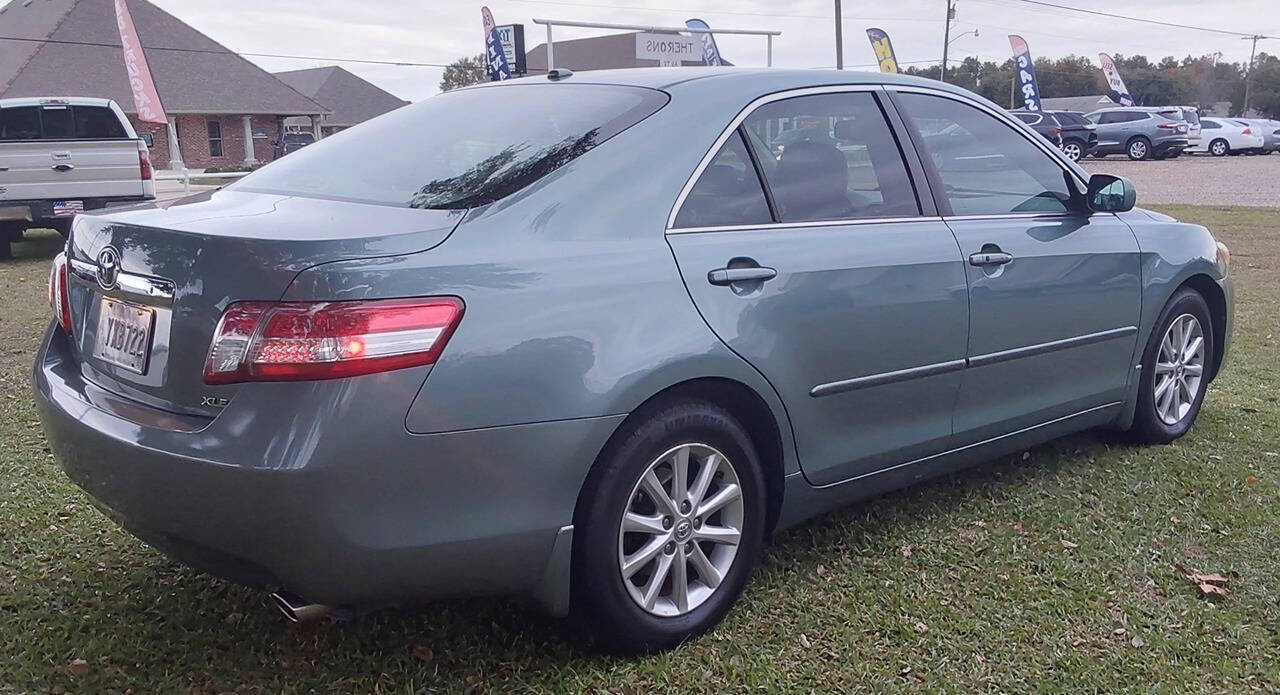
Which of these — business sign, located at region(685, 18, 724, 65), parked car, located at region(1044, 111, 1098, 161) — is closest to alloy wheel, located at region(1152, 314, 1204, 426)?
business sign, located at region(685, 18, 724, 65)

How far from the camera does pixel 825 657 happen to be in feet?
9.87

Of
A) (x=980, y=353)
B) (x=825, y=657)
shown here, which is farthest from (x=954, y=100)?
(x=825, y=657)

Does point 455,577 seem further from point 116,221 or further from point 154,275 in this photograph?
point 116,221

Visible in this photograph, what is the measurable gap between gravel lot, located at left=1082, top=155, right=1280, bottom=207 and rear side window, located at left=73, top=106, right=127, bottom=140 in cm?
1520

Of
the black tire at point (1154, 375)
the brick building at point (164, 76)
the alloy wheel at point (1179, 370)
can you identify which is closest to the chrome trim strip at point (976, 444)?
the black tire at point (1154, 375)

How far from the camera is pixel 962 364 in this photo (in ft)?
12.0

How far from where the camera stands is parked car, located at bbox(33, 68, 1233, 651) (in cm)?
238

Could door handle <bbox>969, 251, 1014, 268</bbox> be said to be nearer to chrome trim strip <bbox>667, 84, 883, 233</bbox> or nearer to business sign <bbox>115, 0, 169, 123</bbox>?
chrome trim strip <bbox>667, 84, 883, 233</bbox>

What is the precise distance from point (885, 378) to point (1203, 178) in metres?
25.9

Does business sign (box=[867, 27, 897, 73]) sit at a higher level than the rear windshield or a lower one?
higher

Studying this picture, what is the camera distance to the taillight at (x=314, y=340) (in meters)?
2.34

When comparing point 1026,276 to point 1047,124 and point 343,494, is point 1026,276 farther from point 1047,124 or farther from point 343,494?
point 1047,124

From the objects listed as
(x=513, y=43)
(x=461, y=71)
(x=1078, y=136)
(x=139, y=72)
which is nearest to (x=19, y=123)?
(x=139, y=72)

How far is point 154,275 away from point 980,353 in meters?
2.54
